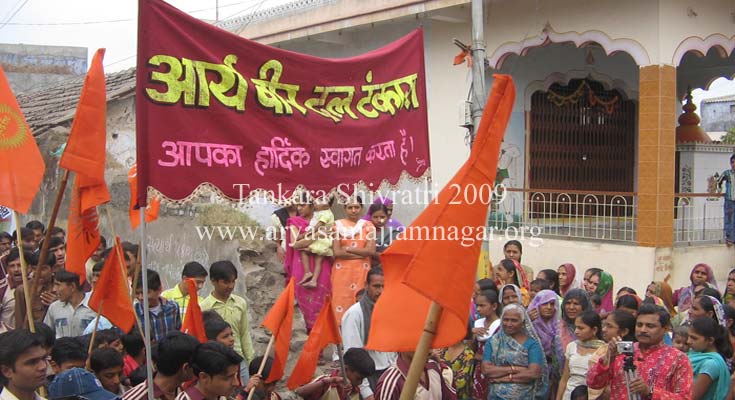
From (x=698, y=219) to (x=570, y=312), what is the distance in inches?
266

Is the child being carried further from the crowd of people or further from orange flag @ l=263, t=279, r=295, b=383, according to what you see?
orange flag @ l=263, t=279, r=295, b=383

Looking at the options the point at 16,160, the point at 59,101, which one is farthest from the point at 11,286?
the point at 59,101

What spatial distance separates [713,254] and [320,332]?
839 cm

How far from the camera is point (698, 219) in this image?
38.7ft

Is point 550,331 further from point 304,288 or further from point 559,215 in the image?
point 559,215

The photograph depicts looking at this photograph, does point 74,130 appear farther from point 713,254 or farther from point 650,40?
point 713,254

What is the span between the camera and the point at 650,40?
418 inches

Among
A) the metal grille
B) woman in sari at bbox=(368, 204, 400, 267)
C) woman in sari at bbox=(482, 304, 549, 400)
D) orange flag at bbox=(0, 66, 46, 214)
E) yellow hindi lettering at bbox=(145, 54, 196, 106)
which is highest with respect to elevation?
the metal grille

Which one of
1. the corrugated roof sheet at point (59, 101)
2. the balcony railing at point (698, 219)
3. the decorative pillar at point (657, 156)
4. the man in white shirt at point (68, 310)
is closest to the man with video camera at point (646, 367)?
the man in white shirt at point (68, 310)

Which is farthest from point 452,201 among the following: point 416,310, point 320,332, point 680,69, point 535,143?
point 680,69

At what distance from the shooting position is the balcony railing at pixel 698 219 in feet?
37.8

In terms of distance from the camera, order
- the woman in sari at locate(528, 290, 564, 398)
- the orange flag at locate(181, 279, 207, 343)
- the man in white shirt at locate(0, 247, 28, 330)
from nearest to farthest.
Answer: the orange flag at locate(181, 279, 207, 343) < the woman in sari at locate(528, 290, 564, 398) < the man in white shirt at locate(0, 247, 28, 330)

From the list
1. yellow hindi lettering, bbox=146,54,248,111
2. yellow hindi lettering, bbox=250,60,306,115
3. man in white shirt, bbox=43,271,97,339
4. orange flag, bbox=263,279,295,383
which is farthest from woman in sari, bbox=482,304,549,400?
man in white shirt, bbox=43,271,97,339

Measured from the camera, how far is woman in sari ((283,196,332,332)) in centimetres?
790
